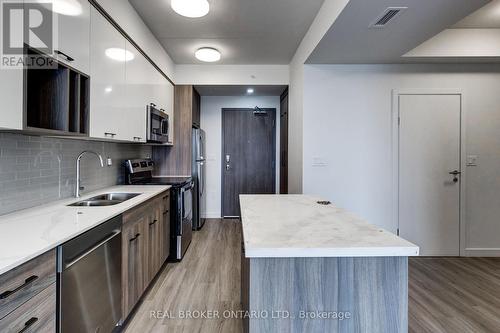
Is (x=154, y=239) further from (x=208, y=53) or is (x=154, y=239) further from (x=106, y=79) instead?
(x=208, y=53)

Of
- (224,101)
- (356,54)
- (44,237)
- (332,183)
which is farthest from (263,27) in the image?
(44,237)

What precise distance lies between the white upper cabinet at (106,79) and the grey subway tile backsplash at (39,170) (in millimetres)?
346

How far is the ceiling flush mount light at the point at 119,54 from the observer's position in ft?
6.94

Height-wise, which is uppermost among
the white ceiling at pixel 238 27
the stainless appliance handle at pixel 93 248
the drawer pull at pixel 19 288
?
the white ceiling at pixel 238 27

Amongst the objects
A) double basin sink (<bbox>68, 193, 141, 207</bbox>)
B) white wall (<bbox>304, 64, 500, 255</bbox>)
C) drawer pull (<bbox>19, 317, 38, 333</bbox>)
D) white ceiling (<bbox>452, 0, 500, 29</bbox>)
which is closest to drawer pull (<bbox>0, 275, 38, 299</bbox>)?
drawer pull (<bbox>19, 317, 38, 333</bbox>)

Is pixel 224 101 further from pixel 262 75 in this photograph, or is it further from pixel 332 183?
pixel 332 183

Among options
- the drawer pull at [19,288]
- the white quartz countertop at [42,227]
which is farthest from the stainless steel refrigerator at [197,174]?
the drawer pull at [19,288]

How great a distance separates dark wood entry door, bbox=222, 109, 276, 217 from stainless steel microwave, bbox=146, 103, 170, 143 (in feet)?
5.60

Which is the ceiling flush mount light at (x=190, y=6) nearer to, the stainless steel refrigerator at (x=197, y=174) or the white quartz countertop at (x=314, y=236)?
the white quartz countertop at (x=314, y=236)

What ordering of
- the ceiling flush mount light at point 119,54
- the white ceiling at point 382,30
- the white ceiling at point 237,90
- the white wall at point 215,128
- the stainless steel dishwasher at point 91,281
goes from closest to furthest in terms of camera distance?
the stainless steel dishwasher at point 91,281 < the white ceiling at point 382,30 < the ceiling flush mount light at point 119,54 < the white ceiling at point 237,90 < the white wall at point 215,128

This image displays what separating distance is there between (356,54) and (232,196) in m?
3.29

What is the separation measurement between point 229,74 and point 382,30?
2307mm

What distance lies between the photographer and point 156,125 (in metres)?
3.21

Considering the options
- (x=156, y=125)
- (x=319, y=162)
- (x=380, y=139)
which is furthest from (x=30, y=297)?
(x=380, y=139)
